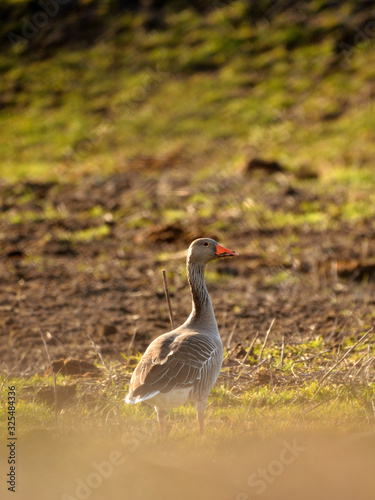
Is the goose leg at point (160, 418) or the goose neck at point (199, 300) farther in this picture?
the goose neck at point (199, 300)

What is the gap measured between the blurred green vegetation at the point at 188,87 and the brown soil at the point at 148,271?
342 cm

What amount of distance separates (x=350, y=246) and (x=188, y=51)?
16542mm

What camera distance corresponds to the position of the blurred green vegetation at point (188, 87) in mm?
18672

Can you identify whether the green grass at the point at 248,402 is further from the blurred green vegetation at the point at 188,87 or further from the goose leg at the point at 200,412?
the blurred green vegetation at the point at 188,87

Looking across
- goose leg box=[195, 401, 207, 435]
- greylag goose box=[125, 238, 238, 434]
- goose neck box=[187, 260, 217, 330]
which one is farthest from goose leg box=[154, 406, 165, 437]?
goose neck box=[187, 260, 217, 330]

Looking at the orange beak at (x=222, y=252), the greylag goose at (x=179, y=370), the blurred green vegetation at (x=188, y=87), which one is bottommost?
the blurred green vegetation at (x=188, y=87)

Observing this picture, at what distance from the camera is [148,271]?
9844mm

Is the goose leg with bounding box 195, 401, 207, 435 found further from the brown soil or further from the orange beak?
the brown soil

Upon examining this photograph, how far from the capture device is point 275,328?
7465mm

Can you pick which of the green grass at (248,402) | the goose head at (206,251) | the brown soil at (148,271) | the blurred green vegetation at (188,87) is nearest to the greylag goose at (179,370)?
the green grass at (248,402)

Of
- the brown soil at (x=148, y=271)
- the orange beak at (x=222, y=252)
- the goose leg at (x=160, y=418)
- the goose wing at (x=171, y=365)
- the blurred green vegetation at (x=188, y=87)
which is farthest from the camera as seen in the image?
the blurred green vegetation at (x=188, y=87)

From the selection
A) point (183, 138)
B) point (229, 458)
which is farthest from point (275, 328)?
point (183, 138)

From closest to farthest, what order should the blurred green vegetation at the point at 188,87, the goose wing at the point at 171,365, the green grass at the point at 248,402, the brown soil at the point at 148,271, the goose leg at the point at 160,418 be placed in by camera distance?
the goose wing at the point at 171,365
the goose leg at the point at 160,418
the green grass at the point at 248,402
the brown soil at the point at 148,271
the blurred green vegetation at the point at 188,87

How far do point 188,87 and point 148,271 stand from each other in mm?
14639
